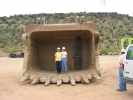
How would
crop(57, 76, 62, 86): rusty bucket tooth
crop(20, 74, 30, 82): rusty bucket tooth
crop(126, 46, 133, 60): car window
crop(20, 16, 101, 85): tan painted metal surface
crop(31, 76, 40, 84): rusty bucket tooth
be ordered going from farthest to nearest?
crop(20, 16, 101, 85): tan painted metal surface, crop(20, 74, 30, 82): rusty bucket tooth, crop(31, 76, 40, 84): rusty bucket tooth, crop(57, 76, 62, 86): rusty bucket tooth, crop(126, 46, 133, 60): car window

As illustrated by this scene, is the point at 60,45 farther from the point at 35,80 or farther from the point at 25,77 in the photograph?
the point at 35,80

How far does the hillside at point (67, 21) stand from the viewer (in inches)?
2074

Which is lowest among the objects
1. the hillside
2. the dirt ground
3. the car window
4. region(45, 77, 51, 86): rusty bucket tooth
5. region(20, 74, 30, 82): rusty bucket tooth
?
the dirt ground

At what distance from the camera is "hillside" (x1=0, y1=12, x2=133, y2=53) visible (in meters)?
52.7

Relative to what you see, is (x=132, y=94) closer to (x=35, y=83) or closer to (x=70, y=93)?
(x=70, y=93)

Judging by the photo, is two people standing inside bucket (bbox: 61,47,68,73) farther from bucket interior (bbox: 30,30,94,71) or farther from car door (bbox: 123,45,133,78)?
car door (bbox: 123,45,133,78)

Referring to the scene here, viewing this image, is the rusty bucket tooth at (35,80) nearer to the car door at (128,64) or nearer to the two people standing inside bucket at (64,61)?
the two people standing inside bucket at (64,61)

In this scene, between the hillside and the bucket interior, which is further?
the hillside

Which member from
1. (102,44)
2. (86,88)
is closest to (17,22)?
(102,44)

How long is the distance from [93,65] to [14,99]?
4947 millimetres

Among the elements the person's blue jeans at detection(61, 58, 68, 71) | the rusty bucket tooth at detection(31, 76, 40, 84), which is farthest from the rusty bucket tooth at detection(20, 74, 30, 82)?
the person's blue jeans at detection(61, 58, 68, 71)

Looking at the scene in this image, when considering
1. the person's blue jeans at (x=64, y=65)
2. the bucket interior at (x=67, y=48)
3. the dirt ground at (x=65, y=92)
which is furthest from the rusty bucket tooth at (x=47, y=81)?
the bucket interior at (x=67, y=48)

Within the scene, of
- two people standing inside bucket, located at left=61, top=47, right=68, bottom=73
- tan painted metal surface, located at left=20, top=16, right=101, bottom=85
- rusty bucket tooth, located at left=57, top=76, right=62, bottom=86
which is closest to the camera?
rusty bucket tooth, located at left=57, top=76, right=62, bottom=86

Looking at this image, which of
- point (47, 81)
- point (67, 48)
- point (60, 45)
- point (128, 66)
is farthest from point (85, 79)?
point (60, 45)
